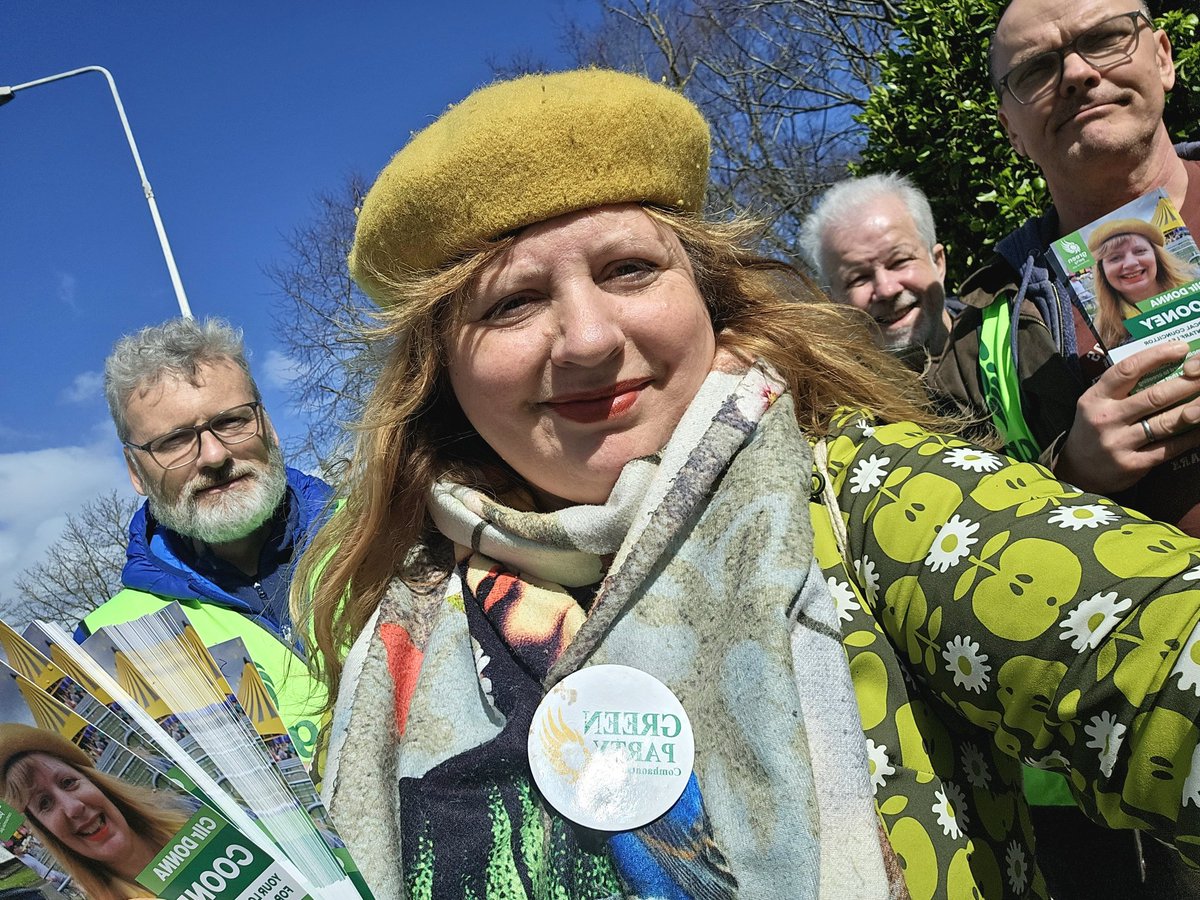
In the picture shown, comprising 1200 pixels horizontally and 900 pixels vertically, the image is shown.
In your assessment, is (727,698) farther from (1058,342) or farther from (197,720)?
(1058,342)

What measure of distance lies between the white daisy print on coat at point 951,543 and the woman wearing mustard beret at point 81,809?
0.92 m

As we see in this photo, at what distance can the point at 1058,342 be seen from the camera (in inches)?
83.6

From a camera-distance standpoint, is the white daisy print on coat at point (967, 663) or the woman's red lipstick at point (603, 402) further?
the woman's red lipstick at point (603, 402)

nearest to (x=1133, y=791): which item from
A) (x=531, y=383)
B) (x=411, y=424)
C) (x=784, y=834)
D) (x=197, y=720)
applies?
(x=784, y=834)

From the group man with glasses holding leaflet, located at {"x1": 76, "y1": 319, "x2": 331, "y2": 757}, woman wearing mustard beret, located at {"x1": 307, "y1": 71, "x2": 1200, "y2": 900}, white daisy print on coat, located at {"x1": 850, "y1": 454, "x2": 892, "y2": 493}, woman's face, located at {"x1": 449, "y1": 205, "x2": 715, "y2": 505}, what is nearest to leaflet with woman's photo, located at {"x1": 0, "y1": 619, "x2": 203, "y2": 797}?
woman wearing mustard beret, located at {"x1": 307, "y1": 71, "x2": 1200, "y2": 900}

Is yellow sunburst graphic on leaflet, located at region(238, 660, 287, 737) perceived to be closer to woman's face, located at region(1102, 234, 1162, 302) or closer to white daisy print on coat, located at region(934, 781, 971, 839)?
white daisy print on coat, located at region(934, 781, 971, 839)

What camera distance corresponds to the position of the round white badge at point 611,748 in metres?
1.20

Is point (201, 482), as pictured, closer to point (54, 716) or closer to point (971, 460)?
point (54, 716)

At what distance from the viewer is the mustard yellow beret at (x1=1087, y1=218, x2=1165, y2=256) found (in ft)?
5.49

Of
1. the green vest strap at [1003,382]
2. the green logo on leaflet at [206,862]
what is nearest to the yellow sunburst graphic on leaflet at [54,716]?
the green logo on leaflet at [206,862]

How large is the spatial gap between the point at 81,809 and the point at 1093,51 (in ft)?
7.78

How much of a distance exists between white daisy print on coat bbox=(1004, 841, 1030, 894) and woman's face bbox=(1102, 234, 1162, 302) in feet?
3.31

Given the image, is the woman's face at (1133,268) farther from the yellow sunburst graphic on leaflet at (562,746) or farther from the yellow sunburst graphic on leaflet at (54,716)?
the yellow sunburst graphic on leaflet at (54,716)

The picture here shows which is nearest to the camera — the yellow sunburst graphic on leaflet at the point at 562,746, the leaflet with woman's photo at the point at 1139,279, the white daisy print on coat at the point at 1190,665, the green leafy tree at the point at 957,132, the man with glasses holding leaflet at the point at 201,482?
the white daisy print on coat at the point at 1190,665
